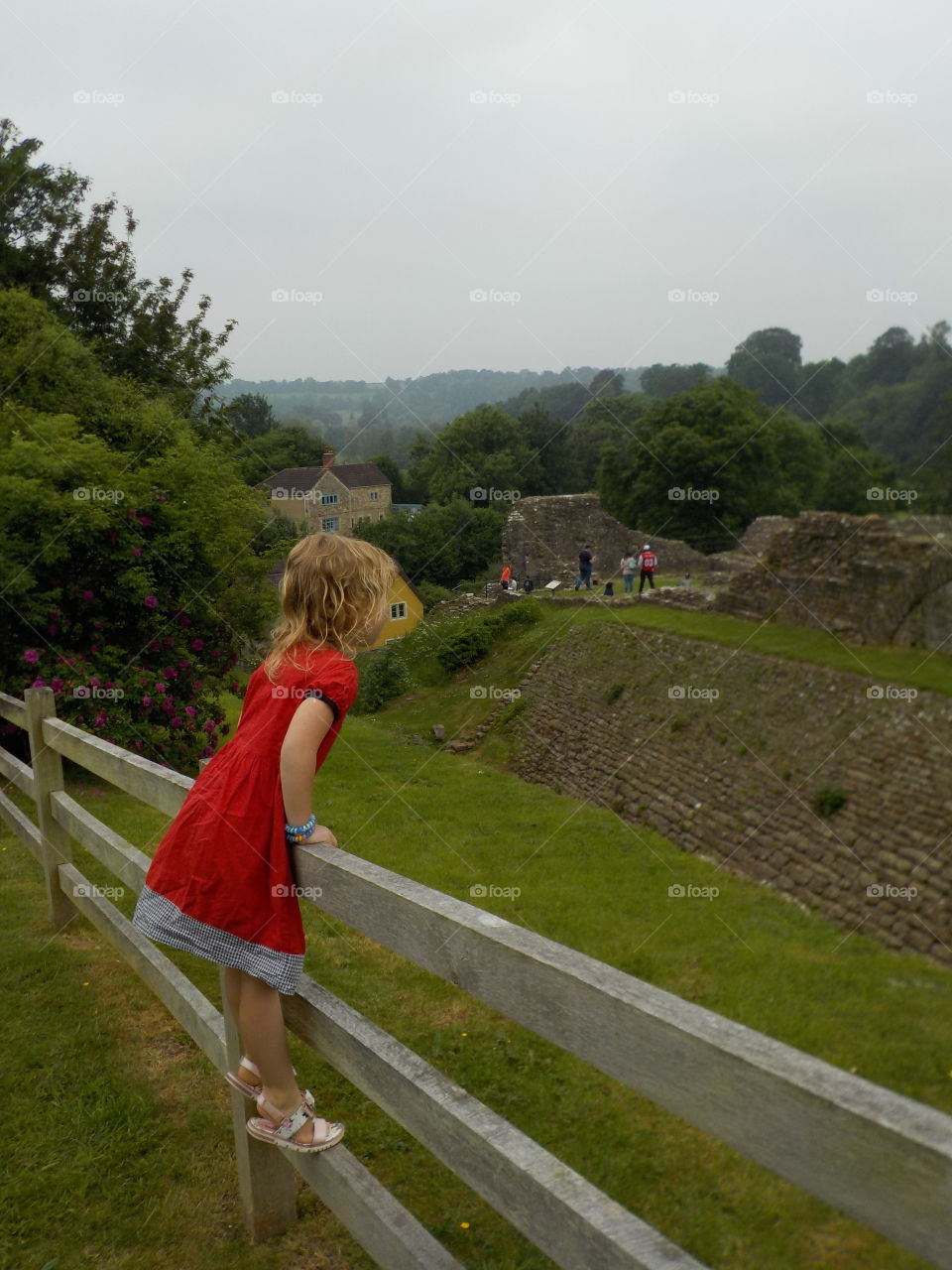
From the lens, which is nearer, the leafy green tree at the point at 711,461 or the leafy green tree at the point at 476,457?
the leafy green tree at the point at 476,457

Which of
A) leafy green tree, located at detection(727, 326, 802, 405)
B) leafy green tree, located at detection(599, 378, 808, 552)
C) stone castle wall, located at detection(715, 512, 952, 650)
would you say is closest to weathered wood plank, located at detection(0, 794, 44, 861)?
stone castle wall, located at detection(715, 512, 952, 650)

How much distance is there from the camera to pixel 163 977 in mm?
3107

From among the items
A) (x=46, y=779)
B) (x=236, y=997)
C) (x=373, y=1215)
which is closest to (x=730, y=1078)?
(x=373, y=1215)

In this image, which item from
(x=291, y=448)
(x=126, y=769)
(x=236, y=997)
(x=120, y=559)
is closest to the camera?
(x=236, y=997)

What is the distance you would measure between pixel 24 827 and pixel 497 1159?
4427mm

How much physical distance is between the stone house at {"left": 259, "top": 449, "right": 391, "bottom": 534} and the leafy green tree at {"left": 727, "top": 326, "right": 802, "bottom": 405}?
843 cm

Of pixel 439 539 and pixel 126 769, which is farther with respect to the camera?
pixel 439 539

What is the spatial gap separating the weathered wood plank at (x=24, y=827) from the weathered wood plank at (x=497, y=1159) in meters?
3.14

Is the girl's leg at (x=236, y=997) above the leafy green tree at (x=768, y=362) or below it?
below

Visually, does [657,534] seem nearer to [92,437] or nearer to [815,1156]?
[92,437]

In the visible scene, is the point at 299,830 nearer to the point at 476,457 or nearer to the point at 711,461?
the point at 476,457

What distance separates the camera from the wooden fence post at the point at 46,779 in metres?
4.45

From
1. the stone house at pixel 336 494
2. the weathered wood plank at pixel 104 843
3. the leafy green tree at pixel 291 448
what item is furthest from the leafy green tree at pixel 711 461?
the weathered wood plank at pixel 104 843

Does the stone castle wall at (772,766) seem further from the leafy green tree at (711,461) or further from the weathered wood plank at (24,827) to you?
the weathered wood plank at (24,827)
